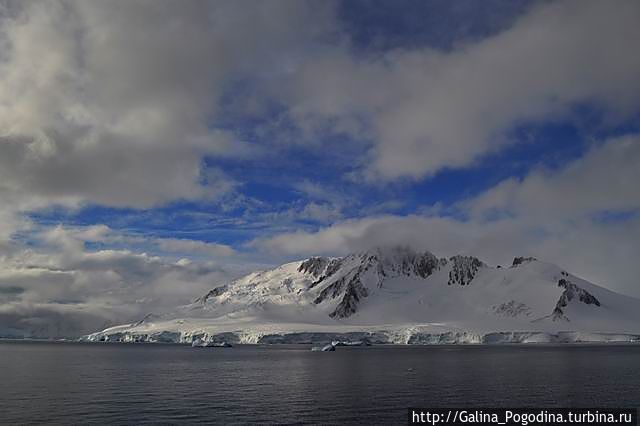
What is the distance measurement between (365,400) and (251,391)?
2069 cm

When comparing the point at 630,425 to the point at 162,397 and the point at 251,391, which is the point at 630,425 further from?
the point at 162,397

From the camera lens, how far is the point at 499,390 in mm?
83625

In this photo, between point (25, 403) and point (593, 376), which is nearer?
point (25, 403)

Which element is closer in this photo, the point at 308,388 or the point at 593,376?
the point at 308,388

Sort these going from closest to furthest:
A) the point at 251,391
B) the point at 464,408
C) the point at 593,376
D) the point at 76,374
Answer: the point at 464,408 → the point at 251,391 → the point at 593,376 → the point at 76,374

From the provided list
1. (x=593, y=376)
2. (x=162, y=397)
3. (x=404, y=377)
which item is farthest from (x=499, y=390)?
(x=162, y=397)

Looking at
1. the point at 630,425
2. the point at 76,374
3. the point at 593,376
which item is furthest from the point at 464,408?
the point at 76,374

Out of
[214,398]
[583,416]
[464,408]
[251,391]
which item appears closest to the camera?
[583,416]

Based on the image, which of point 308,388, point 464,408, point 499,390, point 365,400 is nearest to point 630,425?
point 464,408

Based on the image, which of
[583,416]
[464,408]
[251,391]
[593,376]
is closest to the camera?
[583,416]

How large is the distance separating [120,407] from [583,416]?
55.9 m

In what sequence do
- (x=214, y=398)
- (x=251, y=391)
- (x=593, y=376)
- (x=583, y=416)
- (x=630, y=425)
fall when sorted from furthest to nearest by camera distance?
1. (x=593, y=376)
2. (x=251, y=391)
3. (x=214, y=398)
4. (x=583, y=416)
5. (x=630, y=425)

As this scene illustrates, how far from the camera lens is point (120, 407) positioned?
7025cm

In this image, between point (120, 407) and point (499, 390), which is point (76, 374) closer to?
point (120, 407)
